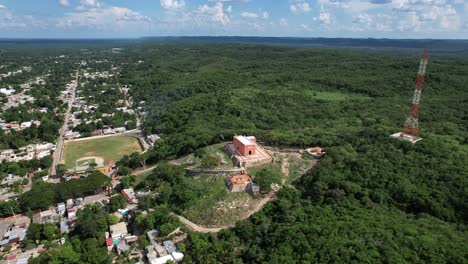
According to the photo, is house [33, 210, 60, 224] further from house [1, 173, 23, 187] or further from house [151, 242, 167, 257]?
house [151, 242, 167, 257]

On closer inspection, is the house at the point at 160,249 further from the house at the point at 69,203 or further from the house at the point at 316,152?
the house at the point at 316,152

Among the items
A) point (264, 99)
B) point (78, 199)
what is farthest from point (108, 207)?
point (264, 99)

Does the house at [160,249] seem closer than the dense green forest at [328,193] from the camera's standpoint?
No

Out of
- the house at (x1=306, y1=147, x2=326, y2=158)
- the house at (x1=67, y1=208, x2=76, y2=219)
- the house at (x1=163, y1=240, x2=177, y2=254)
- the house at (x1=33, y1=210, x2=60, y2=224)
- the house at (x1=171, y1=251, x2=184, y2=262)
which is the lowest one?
the house at (x1=33, y1=210, x2=60, y2=224)

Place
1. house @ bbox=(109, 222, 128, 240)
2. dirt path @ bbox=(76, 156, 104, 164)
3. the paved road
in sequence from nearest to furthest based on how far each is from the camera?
house @ bbox=(109, 222, 128, 240)
the paved road
dirt path @ bbox=(76, 156, 104, 164)

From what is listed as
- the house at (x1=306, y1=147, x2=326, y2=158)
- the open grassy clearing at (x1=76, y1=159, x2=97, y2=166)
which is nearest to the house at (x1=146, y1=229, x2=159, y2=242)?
the house at (x1=306, y1=147, x2=326, y2=158)

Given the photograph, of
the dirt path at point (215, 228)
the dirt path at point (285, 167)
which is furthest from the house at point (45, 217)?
the dirt path at point (285, 167)
